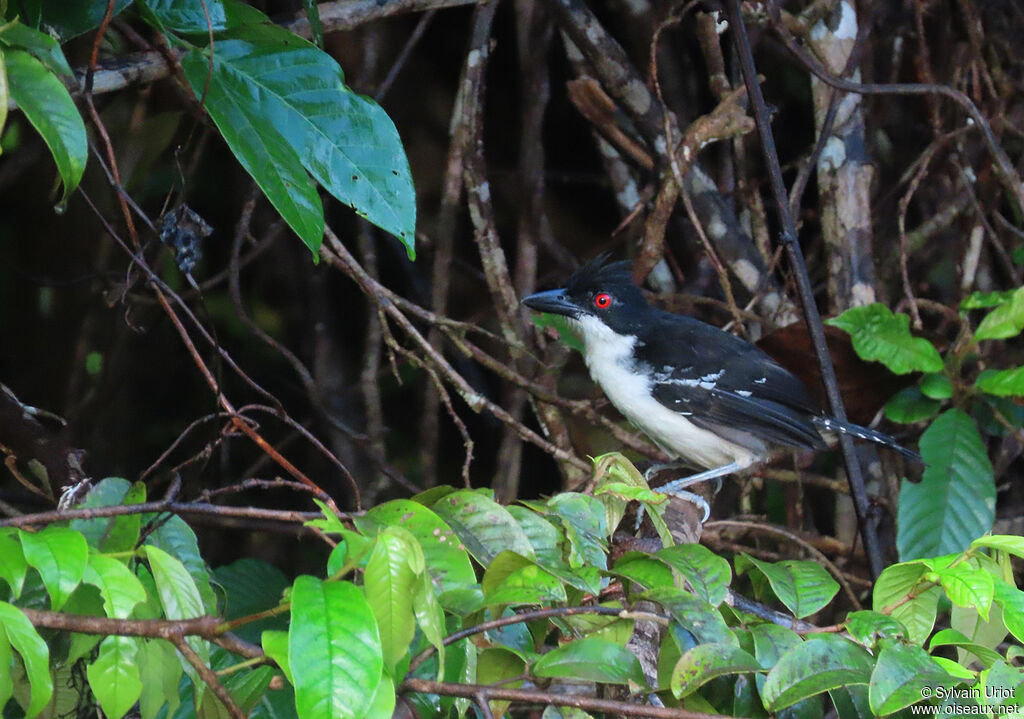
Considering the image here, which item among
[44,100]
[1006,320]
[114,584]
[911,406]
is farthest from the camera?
[911,406]

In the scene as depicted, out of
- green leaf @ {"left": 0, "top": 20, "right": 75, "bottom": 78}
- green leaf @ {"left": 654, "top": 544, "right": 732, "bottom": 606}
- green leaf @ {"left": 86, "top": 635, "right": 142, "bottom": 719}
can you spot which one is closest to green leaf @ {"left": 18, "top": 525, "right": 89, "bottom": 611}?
green leaf @ {"left": 86, "top": 635, "right": 142, "bottom": 719}

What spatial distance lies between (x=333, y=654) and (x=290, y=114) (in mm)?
1173

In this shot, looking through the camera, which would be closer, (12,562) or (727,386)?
(12,562)

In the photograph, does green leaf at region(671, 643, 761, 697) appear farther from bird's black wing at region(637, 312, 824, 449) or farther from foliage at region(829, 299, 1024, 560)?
bird's black wing at region(637, 312, 824, 449)

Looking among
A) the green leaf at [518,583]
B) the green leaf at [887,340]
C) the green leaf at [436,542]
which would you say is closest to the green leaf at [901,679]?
the green leaf at [518,583]

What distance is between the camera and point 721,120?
3557 millimetres

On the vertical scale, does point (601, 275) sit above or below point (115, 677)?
below

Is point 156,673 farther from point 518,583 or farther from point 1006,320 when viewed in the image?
point 1006,320

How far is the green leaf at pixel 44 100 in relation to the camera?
1.48m

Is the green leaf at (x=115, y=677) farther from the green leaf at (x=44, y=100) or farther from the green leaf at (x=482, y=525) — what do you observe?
the green leaf at (x=44, y=100)

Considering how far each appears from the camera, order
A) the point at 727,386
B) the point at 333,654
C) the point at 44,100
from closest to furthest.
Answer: the point at 333,654 → the point at 44,100 → the point at 727,386

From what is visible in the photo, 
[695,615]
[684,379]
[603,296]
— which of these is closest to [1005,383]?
[684,379]

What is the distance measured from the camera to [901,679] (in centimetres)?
140

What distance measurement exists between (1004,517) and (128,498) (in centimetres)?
331
